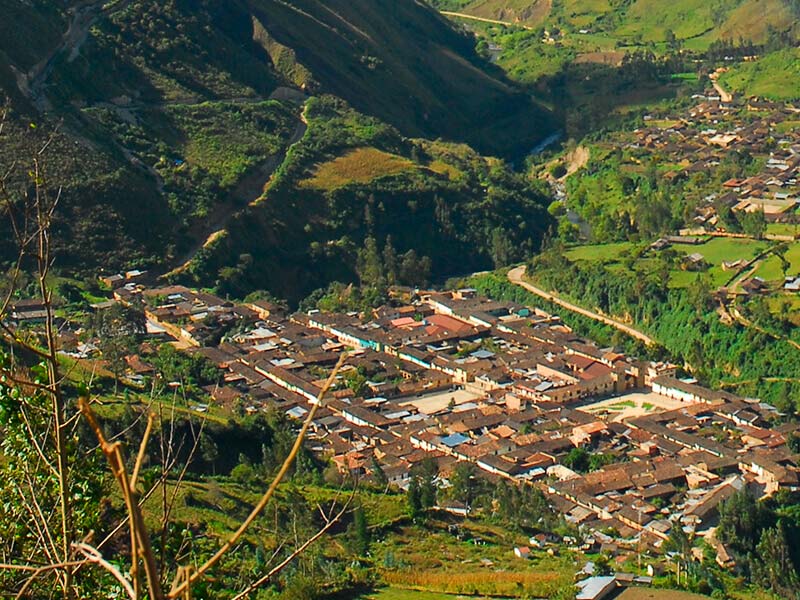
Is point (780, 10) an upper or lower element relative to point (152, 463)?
upper

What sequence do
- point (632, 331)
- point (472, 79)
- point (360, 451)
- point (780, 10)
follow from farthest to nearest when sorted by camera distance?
point (780, 10)
point (472, 79)
point (632, 331)
point (360, 451)

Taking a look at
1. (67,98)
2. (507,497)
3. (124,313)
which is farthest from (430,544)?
(67,98)

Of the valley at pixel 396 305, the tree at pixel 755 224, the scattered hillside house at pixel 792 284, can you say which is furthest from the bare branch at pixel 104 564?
the tree at pixel 755 224

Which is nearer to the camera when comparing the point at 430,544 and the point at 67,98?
the point at 430,544

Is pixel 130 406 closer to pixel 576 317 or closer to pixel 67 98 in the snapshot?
pixel 576 317

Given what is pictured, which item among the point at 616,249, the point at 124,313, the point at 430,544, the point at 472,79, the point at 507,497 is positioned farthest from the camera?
the point at 472,79

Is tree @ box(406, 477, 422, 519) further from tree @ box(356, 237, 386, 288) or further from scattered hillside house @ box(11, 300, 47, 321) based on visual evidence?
tree @ box(356, 237, 386, 288)

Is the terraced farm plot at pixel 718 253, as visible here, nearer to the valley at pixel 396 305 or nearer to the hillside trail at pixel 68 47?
the valley at pixel 396 305

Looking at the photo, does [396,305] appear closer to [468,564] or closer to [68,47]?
[68,47]
